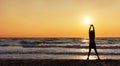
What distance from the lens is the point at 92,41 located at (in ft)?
65.6
